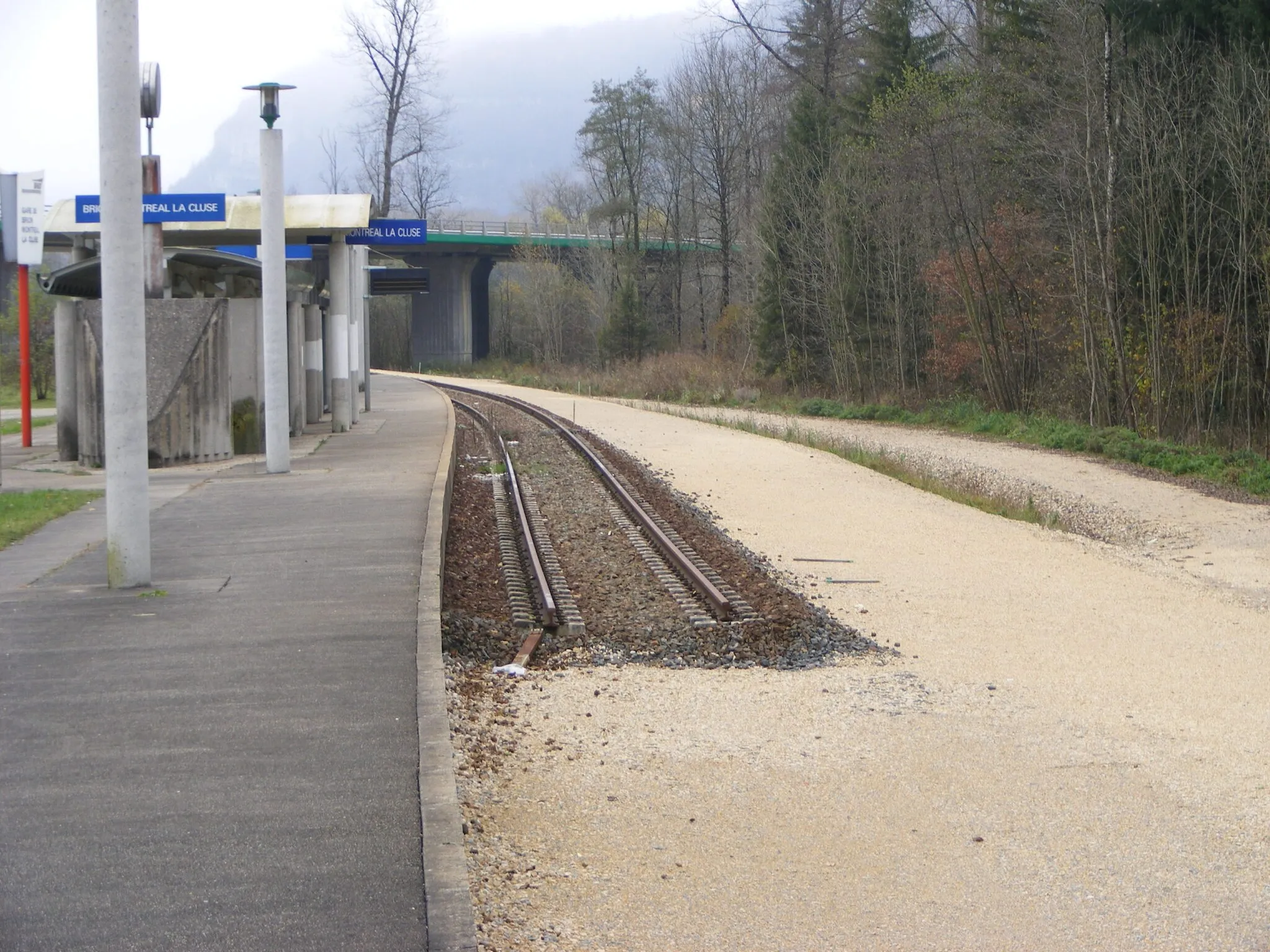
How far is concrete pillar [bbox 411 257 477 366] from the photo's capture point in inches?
2810

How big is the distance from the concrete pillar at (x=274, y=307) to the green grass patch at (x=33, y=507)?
219 centimetres

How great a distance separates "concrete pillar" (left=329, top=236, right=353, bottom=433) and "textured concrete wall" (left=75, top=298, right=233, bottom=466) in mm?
5359

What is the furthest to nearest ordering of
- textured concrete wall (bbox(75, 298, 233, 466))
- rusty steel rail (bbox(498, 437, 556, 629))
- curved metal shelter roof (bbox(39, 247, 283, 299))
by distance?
1. curved metal shelter roof (bbox(39, 247, 283, 299))
2. textured concrete wall (bbox(75, 298, 233, 466))
3. rusty steel rail (bbox(498, 437, 556, 629))

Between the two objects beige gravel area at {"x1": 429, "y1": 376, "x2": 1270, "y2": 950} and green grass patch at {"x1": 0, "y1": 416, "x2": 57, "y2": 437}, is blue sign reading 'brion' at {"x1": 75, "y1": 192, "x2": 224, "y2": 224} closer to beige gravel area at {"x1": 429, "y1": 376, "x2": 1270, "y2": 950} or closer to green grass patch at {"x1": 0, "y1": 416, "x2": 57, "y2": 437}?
green grass patch at {"x1": 0, "y1": 416, "x2": 57, "y2": 437}

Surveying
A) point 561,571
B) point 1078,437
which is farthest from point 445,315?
point 561,571

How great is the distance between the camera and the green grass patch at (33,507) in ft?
37.2

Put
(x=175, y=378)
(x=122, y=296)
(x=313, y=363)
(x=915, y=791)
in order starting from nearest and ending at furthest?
(x=915, y=791), (x=122, y=296), (x=175, y=378), (x=313, y=363)

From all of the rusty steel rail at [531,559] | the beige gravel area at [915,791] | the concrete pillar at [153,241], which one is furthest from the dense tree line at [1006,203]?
the concrete pillar at [153,241]

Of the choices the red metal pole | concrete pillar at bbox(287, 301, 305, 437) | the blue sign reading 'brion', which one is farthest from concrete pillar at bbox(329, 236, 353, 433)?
the blue sign reading 'brion'

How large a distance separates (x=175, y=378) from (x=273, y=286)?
2.56 meters

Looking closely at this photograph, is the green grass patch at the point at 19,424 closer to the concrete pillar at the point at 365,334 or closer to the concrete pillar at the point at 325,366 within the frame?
the concrete pillar at the point at 325,366

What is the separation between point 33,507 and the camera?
1288 centimetres

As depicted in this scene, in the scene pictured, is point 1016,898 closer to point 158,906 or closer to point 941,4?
point 158,906

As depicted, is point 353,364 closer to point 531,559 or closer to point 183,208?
point 183,208
